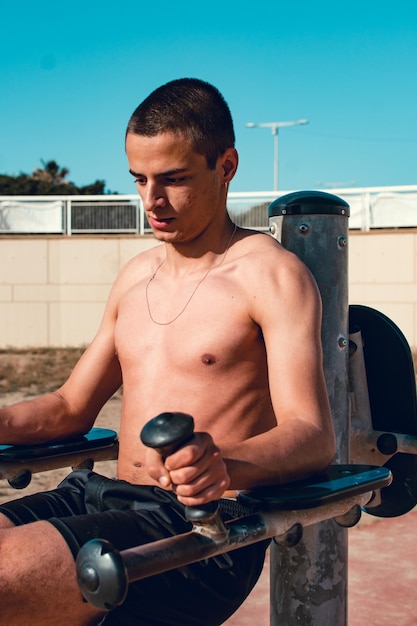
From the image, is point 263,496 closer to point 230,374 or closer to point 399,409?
point 230,374

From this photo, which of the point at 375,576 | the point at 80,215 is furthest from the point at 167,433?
the point at 80,215

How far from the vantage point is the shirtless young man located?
1.58 metres

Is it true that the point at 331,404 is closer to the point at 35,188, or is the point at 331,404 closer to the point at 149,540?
the point at 149,540

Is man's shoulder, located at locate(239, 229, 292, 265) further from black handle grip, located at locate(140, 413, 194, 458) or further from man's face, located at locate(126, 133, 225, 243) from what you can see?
black handle grip, located at locate(140, 413, 194, 458)

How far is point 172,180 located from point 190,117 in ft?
0.48

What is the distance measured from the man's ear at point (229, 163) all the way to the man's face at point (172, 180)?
14 mm

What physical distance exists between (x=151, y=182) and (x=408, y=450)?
93 cm

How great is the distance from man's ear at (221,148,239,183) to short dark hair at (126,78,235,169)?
2cm

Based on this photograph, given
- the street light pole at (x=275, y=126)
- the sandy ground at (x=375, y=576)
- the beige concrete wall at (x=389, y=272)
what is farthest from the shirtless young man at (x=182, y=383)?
the street light pole at (x=275, y=126)

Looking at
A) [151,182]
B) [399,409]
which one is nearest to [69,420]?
[151,182]

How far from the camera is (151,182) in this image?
1877 mm

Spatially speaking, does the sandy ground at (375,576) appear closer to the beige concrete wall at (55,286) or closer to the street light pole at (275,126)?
the beige concrete wall at (55,286)

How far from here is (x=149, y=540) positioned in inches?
66.9

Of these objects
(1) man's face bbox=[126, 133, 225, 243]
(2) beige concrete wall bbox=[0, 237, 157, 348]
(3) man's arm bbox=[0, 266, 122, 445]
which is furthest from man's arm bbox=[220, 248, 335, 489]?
(2) beige concrete wall bbox=[0, 237, 157, 348]
